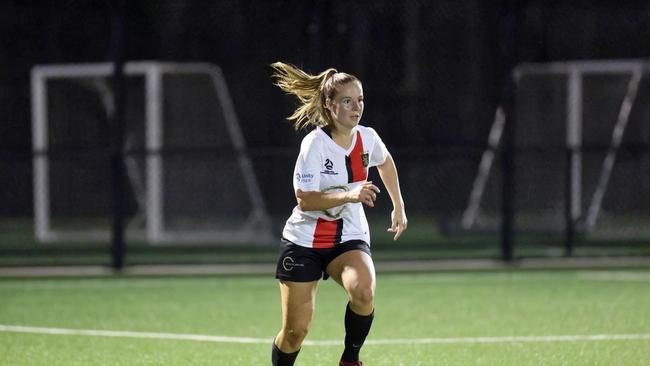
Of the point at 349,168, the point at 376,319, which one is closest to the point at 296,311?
the point at 349,168

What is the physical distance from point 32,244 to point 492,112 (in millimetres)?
7435

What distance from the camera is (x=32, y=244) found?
15.9m

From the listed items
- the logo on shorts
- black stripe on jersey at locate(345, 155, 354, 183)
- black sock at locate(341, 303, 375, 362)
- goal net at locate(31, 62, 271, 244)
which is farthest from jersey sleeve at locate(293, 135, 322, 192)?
goal net at locate(31, 62, 271, 244)

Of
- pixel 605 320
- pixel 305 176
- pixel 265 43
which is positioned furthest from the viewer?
pixel 265 43

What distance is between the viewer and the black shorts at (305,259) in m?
6.25

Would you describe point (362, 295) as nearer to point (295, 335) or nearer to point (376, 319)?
point (295, 335)

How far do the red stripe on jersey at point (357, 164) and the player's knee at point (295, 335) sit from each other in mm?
815

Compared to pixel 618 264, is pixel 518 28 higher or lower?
higher

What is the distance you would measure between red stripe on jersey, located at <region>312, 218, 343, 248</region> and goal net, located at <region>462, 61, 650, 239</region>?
7981 mm

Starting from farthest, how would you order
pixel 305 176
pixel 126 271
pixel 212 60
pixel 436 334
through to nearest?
pixel 212 60
pixel 126 271
pixel 436 334
pixel 305 176

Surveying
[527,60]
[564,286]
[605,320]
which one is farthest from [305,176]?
[527,60]

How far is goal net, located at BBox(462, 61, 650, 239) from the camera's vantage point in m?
16.1

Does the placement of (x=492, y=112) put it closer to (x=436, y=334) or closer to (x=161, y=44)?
(x=161, y=44)

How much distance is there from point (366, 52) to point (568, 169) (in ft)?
10.0
